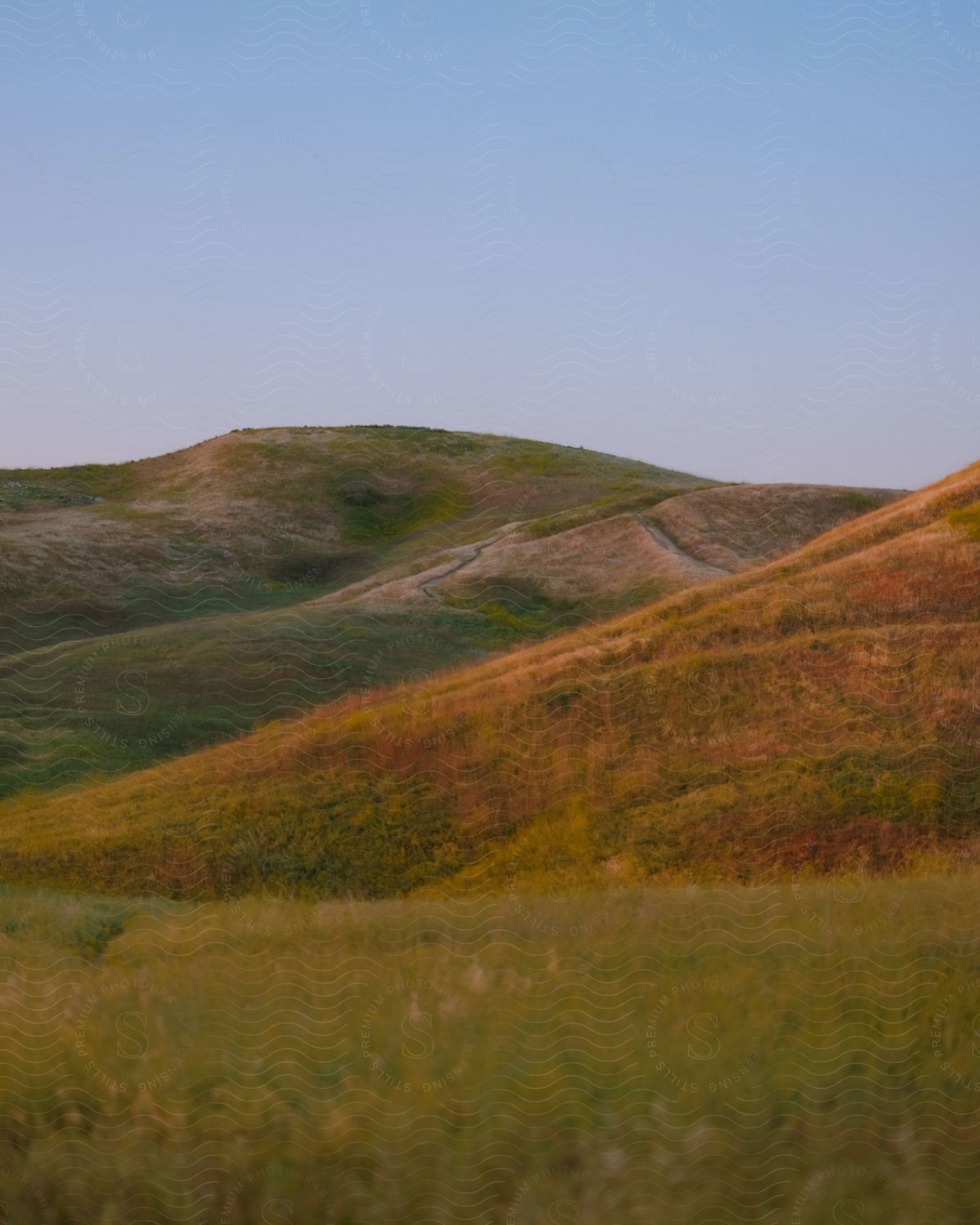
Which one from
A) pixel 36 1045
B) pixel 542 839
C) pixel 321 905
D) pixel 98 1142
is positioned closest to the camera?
pixel 98 1142

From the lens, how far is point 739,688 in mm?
17188

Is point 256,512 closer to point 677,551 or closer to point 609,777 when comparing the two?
point 677,551

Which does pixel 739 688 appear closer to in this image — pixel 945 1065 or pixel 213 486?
pixel 945 1065

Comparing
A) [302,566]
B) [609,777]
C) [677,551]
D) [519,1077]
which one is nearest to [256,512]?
[302,566]

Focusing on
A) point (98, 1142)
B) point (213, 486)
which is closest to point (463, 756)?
point (98, 1142)

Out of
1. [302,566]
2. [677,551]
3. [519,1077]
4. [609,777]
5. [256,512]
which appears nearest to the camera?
[519,1077]

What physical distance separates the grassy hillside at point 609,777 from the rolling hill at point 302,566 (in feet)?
21.9

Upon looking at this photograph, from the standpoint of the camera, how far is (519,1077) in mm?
6781

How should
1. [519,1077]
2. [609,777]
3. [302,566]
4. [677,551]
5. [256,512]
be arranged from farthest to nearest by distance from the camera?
[256,512] < [302,566] < [677,551] < [609,777] < [519,1077]

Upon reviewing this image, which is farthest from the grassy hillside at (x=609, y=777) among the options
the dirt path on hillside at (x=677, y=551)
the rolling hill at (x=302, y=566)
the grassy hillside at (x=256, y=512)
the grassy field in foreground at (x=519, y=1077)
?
the grassy hillside at (x=256, y=512)

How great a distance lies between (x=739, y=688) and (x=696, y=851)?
4363 mm

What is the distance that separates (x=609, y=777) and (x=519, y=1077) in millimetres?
8632

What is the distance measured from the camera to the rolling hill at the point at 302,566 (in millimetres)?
28984

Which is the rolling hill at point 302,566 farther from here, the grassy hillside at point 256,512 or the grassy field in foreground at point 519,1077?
the grassy field in foreground at point 519,1077
